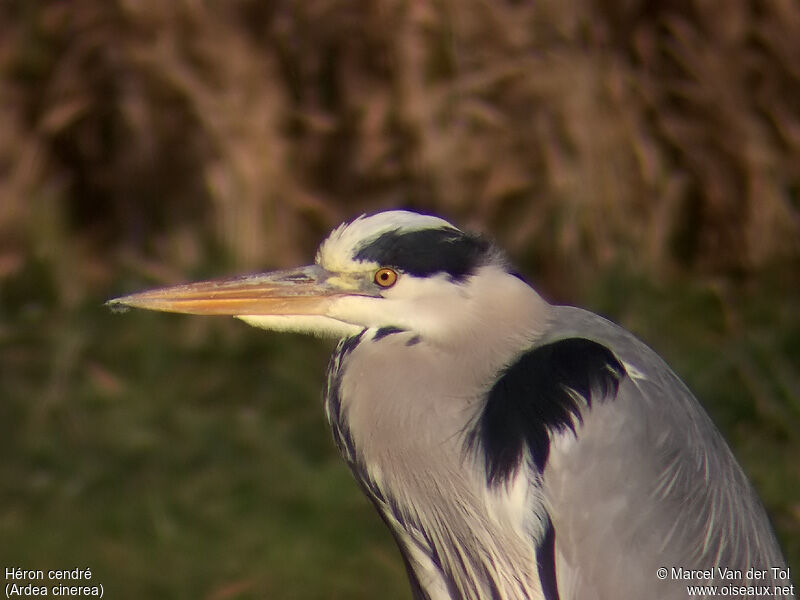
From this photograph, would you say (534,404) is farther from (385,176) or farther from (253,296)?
(385,176)

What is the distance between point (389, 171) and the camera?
15.7 ft

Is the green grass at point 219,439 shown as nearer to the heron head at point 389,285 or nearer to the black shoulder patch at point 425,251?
the heron head at point 389,285

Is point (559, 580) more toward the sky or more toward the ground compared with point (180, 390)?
more toward the sky

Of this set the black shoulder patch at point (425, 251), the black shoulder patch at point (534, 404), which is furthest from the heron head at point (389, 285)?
the black shoulder patch at point (534, 404)

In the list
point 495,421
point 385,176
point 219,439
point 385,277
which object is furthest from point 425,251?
point 385,176

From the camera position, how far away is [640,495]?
241 centimetres

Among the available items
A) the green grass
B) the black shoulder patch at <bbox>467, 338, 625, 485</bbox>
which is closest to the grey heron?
the black shoulder patch at <bbox>467, 338, 625, 485</bbox>

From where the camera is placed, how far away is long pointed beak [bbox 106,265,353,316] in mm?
2488

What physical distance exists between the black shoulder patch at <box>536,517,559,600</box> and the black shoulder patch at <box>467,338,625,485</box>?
0.13 metres

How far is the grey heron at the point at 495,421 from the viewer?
93.1 inches

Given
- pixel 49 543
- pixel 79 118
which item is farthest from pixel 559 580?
pixel 79 118

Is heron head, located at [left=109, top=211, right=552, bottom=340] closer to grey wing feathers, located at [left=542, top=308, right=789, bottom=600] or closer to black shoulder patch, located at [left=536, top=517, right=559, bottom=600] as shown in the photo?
grey wing feathers, located at [left=542, top=308, right=789, bottom=600]

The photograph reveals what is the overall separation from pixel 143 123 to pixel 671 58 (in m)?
1.93

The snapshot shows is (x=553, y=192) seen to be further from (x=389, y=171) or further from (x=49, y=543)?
(x=49, y=543)
